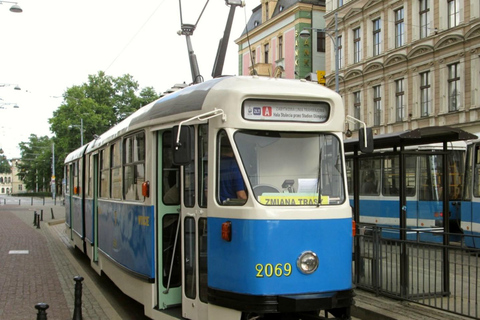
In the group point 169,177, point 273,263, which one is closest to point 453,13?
point 169,177

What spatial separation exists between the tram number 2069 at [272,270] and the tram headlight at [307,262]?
14 cm

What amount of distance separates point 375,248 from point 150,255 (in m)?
3.73

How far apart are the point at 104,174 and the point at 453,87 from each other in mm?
22268

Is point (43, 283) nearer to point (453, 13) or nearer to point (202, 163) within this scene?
point (202, 163)

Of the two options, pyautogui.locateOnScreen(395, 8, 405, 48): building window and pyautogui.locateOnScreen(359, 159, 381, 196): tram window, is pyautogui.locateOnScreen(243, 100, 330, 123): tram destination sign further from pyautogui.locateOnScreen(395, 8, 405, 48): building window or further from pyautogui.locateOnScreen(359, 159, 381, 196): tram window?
pyautogui.locateOnScreen(395, 8, 405, 48): building window

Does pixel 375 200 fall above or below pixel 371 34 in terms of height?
below

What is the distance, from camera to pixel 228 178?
234 inches

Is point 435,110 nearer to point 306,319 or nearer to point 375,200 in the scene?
point 375,200

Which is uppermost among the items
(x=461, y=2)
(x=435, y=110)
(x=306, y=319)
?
(x=461, y=2)

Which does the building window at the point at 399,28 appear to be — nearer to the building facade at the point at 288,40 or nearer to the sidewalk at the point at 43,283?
the building facade at the point at 288,40

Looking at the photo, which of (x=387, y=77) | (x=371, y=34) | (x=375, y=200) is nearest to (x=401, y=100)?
(x=387, y=77)

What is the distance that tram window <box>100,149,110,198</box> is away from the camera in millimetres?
10086

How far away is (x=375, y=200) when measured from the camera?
16.8m

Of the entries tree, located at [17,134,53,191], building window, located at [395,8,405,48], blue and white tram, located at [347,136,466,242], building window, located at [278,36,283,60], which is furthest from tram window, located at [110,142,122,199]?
tree, located at [17,134,53,191]
